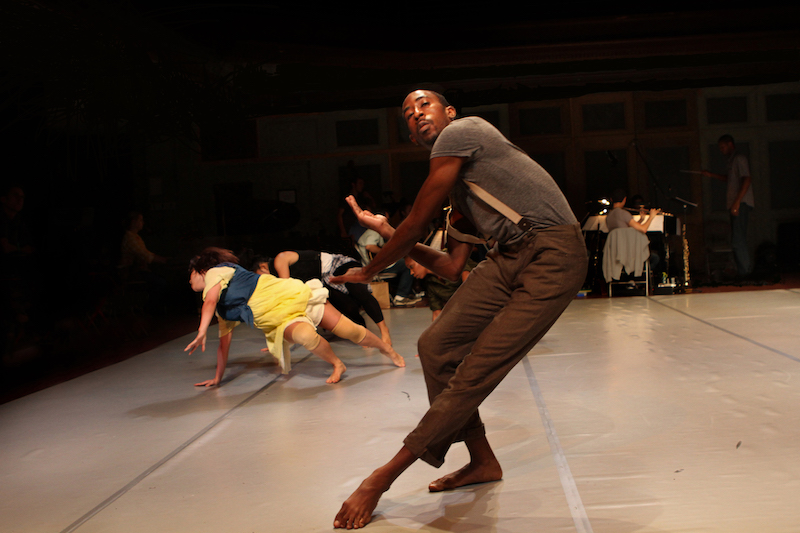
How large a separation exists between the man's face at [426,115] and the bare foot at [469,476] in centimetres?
114

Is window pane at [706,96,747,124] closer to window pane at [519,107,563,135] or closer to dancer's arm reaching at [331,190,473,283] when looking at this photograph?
window pane at [519,107,563,135]

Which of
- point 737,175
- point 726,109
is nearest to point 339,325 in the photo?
point 737,175

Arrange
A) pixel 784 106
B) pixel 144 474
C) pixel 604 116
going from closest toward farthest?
pixel 144 474 → pixel 784 106 → pixel 604 116

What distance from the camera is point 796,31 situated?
895 centimetres

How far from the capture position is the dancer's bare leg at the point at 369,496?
1876 millimetres

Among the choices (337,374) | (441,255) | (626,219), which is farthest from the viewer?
(626,219)

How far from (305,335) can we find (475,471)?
1.86m

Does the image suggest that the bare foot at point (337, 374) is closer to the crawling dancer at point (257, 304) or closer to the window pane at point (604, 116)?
the crawling dancer at point (257, 304)

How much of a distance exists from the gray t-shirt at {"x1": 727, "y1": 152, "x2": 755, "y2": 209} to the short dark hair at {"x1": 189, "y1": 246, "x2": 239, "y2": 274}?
6.97 m

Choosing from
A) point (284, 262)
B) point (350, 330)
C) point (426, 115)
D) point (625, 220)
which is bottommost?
point (350, 330)

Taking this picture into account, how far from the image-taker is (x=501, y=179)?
5.94 ft

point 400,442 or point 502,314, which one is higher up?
point 502,314

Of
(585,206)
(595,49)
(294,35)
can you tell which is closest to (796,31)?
(595,49)

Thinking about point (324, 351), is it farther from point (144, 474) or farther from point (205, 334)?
point (144, 474)
